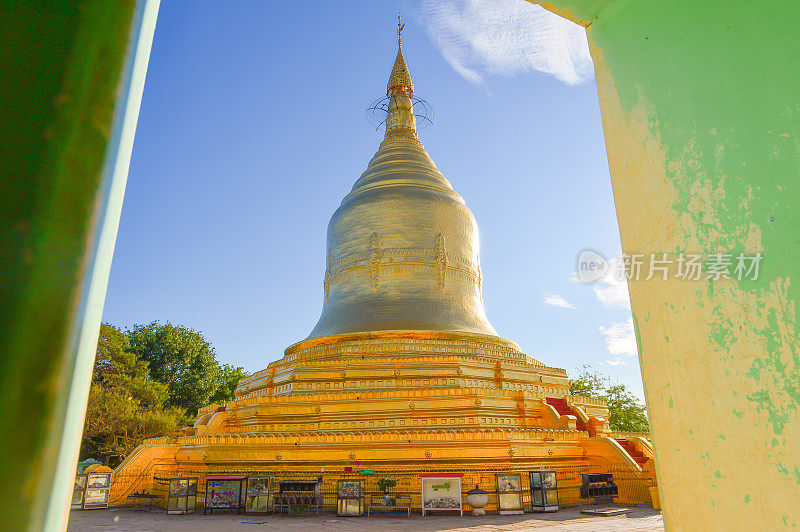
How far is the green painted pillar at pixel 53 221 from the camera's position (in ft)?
2.19

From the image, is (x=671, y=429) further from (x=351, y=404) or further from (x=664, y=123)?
(x=351, y=404)

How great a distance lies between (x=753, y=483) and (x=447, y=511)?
8.55 meters

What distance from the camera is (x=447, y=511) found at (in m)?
8.82

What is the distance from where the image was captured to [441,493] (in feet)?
29.3

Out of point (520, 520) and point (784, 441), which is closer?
point (784, 441)

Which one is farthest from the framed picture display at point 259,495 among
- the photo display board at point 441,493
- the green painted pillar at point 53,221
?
the green painted pillar at point 53,221

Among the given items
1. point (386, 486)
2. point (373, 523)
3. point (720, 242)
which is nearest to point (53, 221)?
point (720, 242)

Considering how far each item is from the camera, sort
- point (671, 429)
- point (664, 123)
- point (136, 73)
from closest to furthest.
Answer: point (136, 73)
point (671, 429)
point (664, 123)

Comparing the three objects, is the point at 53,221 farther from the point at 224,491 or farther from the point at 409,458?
the point at 224,491

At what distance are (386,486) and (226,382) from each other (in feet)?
80.6

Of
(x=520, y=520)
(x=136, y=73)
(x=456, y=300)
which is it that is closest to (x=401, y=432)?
(x=520, y=520)

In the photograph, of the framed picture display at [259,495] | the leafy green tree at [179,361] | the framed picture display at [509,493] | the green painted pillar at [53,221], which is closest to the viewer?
the green painted pillar at [53,221]

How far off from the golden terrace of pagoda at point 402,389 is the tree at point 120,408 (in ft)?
18.8

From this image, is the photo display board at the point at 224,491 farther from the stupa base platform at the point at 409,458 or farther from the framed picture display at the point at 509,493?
the framed picture display at the point at 509,493
